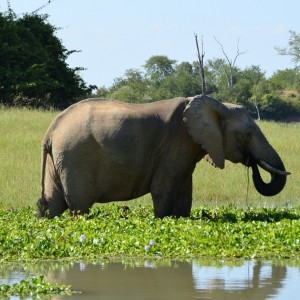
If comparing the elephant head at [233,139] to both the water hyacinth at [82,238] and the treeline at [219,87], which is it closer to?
the water hyacinth at [82,238]

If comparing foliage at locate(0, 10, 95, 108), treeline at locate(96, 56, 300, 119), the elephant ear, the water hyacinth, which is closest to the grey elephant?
the elephant ear

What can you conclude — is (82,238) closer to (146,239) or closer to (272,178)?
(146,239)

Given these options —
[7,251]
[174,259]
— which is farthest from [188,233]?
[7,251]

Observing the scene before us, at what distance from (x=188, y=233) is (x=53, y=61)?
94.7 ft

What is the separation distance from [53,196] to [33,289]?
22.0 ft

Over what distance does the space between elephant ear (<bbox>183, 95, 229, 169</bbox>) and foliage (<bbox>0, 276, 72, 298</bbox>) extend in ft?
20.9

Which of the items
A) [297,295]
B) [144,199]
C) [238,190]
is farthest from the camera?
[238,190]

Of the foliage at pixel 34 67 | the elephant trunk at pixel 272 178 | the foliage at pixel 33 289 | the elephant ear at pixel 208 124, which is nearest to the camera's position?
the foliage at pixel 33 289

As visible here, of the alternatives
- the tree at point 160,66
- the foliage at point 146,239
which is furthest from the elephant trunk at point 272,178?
the tree at point 160,66

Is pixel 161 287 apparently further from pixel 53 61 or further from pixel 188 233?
pixel 53 61

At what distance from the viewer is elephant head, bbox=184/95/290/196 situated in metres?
17.1

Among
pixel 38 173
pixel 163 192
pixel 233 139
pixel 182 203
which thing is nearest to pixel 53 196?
pixel 163 192

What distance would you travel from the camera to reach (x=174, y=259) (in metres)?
13.4

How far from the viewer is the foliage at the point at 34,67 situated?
39.8 meters
